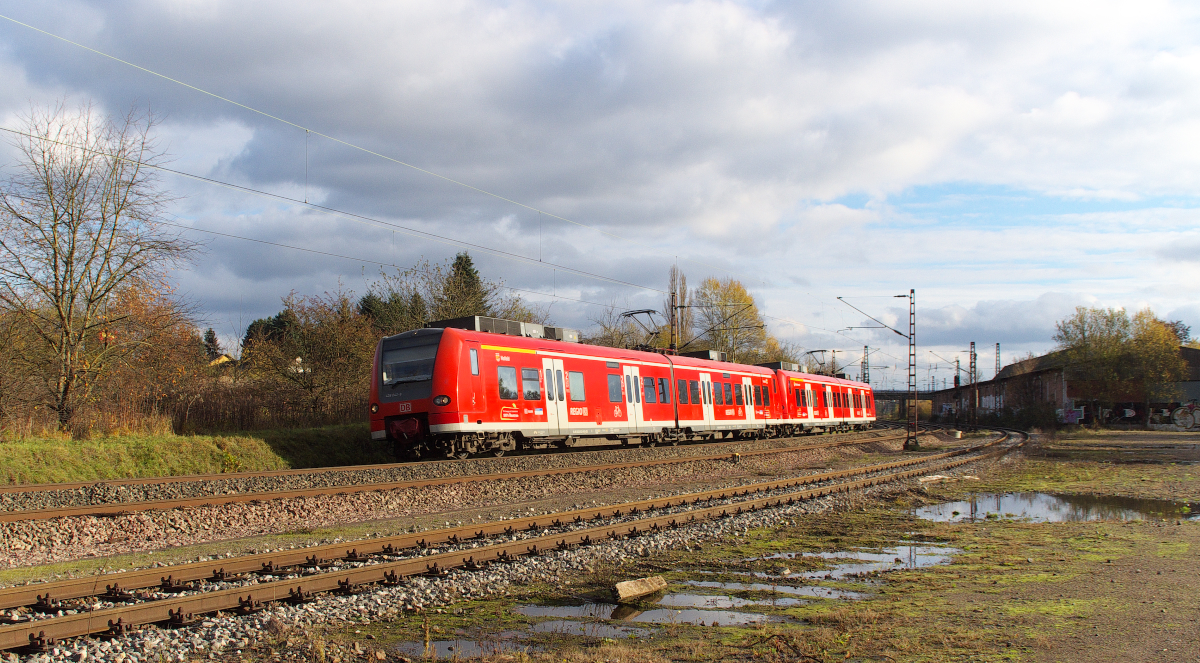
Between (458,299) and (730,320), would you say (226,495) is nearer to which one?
(458,299)

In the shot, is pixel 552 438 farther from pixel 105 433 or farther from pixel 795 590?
pixel 795 590

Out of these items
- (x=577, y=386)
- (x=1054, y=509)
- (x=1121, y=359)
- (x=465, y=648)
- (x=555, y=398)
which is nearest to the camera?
(x=465, y=648)

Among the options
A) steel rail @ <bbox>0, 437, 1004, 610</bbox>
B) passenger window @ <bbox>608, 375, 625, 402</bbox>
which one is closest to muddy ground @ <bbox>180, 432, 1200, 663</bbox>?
steel rail @ <bbox>0, 437, 1004, 610</bbox>

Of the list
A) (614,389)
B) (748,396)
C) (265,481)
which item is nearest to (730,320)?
(748,396)

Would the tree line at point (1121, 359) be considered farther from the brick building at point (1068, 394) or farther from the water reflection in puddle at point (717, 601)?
the water reflection in puddle at point (717, 601)

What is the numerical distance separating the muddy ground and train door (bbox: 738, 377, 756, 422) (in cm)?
1916

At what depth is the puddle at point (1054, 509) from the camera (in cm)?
1169

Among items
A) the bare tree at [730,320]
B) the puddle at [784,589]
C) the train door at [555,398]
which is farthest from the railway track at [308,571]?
the bare tree at [730,320]

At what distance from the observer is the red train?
1525 centimetres

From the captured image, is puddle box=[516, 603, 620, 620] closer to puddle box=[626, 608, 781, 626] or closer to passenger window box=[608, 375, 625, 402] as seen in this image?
puddle box=[626, 608, 781, 626]

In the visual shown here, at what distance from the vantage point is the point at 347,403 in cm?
2345

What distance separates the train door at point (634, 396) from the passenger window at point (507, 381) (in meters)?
5.23

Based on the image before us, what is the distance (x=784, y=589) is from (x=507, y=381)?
34.9 feet

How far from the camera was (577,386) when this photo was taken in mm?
18938
